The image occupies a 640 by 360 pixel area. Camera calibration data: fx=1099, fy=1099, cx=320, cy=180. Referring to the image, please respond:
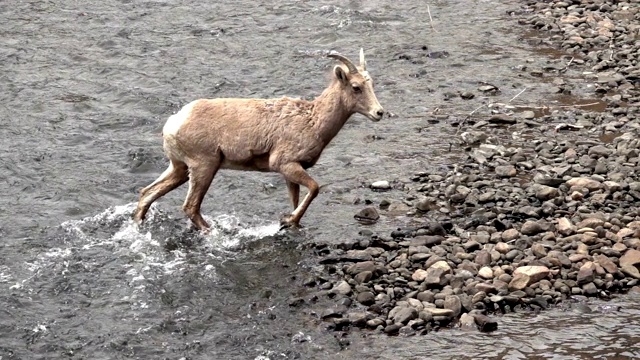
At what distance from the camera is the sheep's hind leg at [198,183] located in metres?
12.7

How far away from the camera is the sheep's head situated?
42.1ft

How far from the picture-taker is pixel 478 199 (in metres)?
13.1

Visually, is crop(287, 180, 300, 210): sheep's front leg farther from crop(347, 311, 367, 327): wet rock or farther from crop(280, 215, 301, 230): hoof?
crop(347, 311, 367, 327): wet rock

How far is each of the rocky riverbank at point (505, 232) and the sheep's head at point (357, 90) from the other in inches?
47.3

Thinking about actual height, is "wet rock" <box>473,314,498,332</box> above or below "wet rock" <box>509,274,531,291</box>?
below

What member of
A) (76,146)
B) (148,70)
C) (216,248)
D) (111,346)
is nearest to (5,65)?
(148,70)

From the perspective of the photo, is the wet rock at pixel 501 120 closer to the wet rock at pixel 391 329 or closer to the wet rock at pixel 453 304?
the wet rock at pixel 453 304

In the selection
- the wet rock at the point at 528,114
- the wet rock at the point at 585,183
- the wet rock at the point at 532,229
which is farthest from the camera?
the wet rock at the point at 528,114

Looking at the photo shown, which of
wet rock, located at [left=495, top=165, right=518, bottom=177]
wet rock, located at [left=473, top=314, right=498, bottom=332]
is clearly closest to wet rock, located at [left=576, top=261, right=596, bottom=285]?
wet rock, located at [left=473, top=314, right=498, bottom=332]

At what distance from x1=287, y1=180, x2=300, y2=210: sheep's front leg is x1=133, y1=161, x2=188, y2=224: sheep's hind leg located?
1.26 m

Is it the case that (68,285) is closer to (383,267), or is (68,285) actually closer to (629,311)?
Result: (383,267)

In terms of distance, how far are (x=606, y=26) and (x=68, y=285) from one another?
1125cm

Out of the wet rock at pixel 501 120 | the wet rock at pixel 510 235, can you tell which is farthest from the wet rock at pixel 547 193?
the wet rock at pixel 501 120

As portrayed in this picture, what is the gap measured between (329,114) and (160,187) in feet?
7.24
